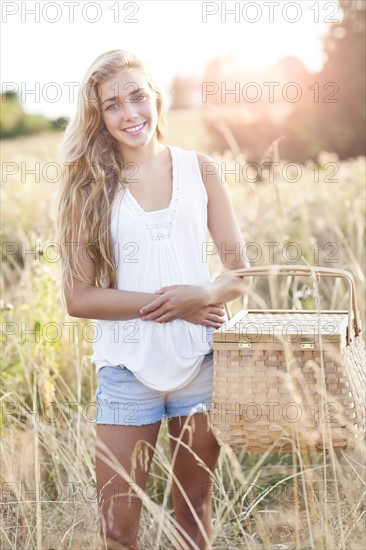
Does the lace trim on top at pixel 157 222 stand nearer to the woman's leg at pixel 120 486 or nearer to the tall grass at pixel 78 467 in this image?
the tall grass at pixel 78 467

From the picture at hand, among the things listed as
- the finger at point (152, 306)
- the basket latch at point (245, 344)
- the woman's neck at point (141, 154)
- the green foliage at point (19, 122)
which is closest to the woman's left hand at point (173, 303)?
the finger at point (152, 306)

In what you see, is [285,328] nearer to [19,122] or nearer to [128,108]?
[128,108]

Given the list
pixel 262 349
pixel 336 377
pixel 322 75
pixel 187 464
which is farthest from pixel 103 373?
pixel 322 75

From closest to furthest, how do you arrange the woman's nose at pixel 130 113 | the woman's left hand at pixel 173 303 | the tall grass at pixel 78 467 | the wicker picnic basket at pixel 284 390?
the wicker picnic basket at pixel 284 390
the woman's left hand at pixel 173 303
the woman's nose at pixel 130 113
the tall grass at pixel 78 467

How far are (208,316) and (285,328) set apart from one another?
0.99ft

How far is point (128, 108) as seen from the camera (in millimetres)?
2303

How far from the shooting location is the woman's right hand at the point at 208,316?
2.26 meters

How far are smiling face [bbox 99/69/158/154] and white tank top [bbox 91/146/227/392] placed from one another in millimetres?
151

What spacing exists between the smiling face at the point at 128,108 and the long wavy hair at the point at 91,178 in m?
0.03

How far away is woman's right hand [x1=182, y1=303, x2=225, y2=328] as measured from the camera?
226 centimetres

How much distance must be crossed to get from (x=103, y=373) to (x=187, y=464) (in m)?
0.38

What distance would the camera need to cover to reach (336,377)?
195 cm

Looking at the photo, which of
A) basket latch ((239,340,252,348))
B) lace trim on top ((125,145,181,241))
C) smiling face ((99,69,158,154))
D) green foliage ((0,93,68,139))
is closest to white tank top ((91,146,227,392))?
lace trim on top ((125,145,181,241))

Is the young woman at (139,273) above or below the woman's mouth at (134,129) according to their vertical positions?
below
